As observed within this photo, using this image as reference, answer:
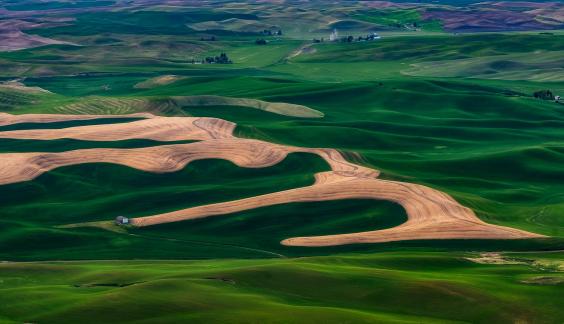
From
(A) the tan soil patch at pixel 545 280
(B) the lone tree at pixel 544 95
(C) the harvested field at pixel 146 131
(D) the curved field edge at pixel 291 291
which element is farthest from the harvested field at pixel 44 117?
(A) the tan soil patch at pixel 545 280

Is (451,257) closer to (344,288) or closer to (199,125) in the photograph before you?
(344,288)

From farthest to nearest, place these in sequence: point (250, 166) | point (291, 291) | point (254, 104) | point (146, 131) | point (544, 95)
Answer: point (544, 95) → point (254, 104) → point (146, 131) → point (250, 166) → point (291, 291)

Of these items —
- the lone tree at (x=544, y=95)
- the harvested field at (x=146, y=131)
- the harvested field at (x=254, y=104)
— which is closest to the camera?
the harvested field at (x=146, y=131)

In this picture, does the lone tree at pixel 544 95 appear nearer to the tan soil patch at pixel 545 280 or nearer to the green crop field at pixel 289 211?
the green crop field at pixel 289 211

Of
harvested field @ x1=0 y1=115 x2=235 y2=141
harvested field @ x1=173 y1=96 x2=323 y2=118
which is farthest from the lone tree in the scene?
harvested field @ x1=0 y1=115 x2=235 y2=141

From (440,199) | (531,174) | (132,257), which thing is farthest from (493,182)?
(132,257)

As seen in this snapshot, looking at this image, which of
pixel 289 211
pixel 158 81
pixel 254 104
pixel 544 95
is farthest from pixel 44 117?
pixel 544 95

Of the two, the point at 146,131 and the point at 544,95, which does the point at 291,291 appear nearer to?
the point at 146,131

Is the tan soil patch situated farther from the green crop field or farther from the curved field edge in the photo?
the curved field edge

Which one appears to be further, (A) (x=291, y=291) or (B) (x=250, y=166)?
(B) (x=250, y=166)
